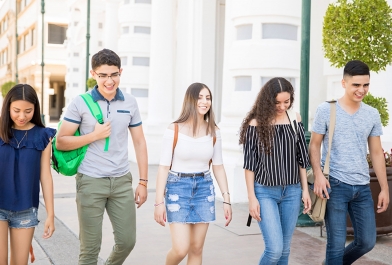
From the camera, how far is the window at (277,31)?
8.80m

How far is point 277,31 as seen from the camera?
882 cm

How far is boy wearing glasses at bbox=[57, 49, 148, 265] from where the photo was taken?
12.6ft

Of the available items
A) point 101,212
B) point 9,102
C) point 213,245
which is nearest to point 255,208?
point 101,212

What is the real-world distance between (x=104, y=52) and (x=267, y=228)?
5.72 ft

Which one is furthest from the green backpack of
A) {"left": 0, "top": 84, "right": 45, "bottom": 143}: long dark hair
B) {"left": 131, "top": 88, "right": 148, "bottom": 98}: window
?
{"left": 131, "top": 88, "right": 148, "bottom": 98}: window

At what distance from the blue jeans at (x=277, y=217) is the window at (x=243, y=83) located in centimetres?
519

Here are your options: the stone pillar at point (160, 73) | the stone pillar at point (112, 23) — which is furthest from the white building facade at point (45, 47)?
the stone pillar at point (160, 73)

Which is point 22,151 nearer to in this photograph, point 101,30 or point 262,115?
point 262,115

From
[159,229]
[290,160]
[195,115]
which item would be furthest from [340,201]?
[159,229]

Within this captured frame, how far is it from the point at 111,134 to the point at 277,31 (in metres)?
5.54

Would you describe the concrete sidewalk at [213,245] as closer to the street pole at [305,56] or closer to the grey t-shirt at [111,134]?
the street pole at [305,56]

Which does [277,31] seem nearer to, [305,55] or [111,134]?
[305,55]

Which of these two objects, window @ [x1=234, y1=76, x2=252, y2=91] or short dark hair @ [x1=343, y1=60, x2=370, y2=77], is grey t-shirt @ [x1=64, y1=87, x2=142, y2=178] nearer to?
short dark hair @ [x1=343, y1=60, x2=370, y2=77]

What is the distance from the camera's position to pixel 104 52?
391 centimetres
